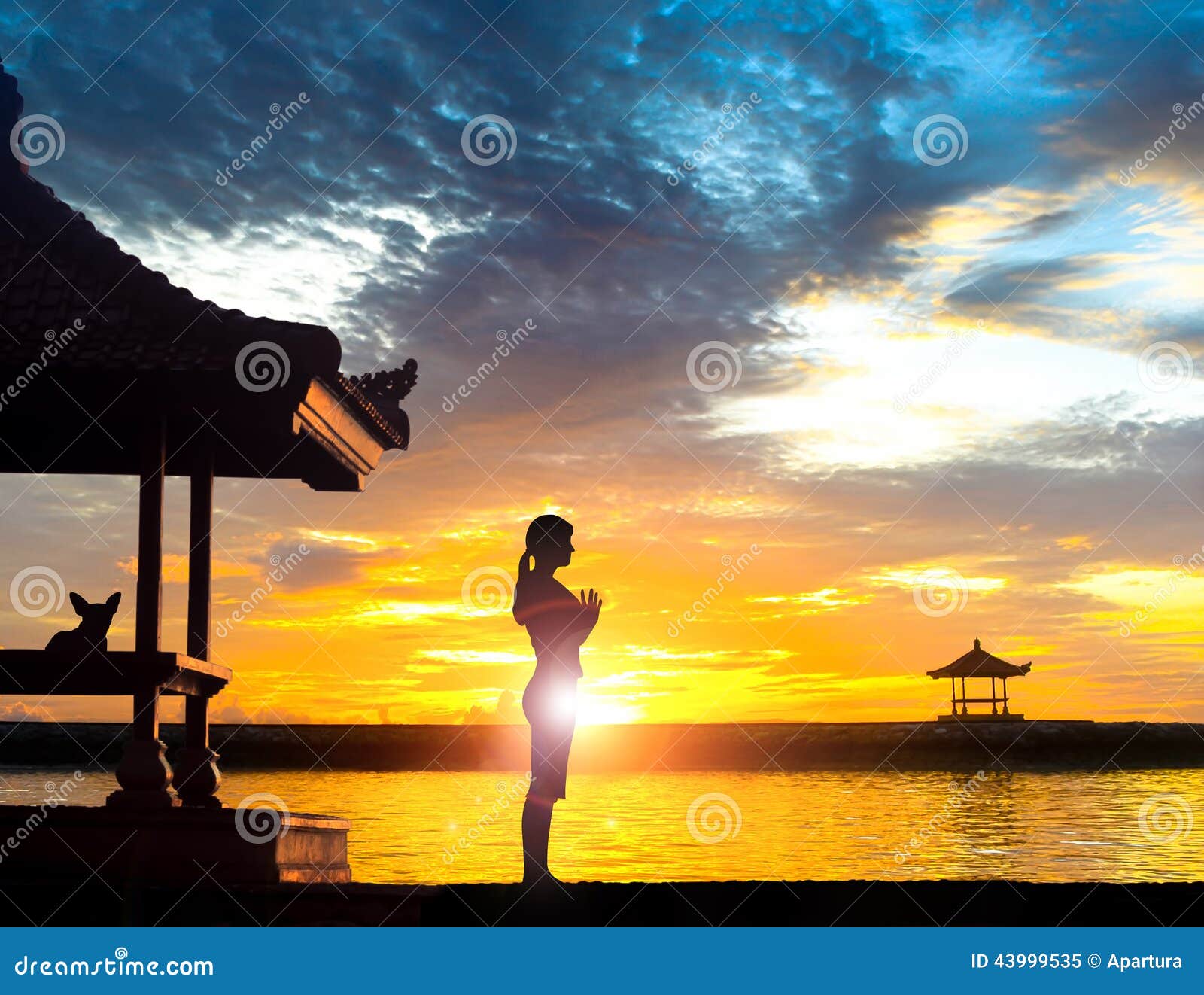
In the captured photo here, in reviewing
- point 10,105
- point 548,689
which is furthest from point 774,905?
point 10,105

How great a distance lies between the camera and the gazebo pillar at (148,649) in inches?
325

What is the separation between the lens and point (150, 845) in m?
7.97

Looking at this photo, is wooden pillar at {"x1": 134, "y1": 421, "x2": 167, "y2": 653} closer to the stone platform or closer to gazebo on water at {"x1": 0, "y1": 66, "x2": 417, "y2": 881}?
gazebo on water at {"x1": 0, "y1": 66, "x2": 417, "y2": 881}

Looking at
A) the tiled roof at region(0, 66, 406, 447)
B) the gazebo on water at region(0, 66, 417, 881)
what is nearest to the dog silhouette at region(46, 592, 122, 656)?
the gazebo on water at region(0, 66, 417, 881)

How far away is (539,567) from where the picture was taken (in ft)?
22.8

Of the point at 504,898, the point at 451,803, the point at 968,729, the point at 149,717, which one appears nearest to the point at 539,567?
the point at 504,898

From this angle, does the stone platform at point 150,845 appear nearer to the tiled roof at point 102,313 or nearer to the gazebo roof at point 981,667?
the tiled roof at point 102,313

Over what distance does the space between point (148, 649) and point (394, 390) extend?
9.75 feet

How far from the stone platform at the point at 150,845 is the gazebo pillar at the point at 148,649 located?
18 centimetres

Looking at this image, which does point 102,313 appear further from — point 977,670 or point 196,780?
point 977,670

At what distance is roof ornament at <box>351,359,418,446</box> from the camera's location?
9.98m

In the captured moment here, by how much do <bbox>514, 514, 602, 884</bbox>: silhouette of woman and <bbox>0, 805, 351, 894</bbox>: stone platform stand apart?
1.93 metres

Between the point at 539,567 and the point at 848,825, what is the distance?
36.7 m

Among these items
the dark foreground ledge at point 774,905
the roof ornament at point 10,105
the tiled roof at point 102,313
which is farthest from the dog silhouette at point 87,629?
the roof ornament at point 10,105
